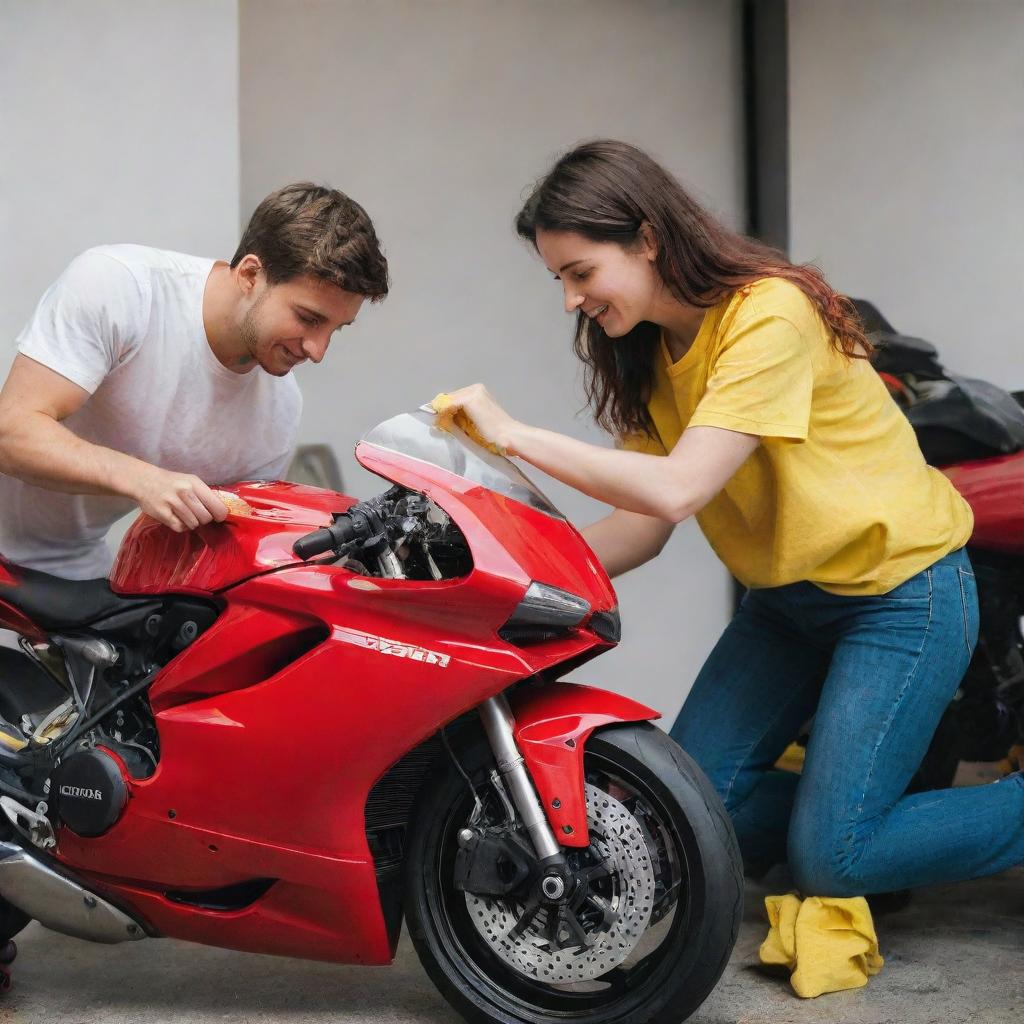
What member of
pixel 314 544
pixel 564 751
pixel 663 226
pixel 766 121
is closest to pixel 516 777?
pixel 564 751

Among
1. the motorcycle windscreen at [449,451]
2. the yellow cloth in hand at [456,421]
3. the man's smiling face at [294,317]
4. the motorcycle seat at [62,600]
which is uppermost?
the man's smiling face at [294,317]

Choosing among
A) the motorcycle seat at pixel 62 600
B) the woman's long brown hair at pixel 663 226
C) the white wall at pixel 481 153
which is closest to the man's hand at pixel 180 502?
the motorcycle seat at pixel 62 600

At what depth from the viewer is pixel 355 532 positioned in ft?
6.47

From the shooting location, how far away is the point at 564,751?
2051 millimetres

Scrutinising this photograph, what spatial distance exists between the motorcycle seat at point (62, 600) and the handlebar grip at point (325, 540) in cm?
44

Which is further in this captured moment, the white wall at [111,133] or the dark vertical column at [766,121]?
the dark vertical column at [766,121]

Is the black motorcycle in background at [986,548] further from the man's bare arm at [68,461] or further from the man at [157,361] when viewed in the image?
the man's bare arm at [68,461]

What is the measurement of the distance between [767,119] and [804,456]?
2.08m

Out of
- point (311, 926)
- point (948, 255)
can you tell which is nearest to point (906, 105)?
point (948, 255)

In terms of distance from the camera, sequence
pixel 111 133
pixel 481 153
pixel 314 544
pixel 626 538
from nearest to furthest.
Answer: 1. pixel 314 544
2. pixel 626 538
3. pixel 111 133
4. pixel 481 153

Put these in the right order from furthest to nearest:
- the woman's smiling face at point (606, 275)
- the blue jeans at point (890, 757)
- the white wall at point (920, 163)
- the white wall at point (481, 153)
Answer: the white wall at point (920, 163)
the white wall at point (481, 153)
the blue jeans at point (890, 757)
the woman's smiling face at point (606, 275)

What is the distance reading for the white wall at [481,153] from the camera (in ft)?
11.9

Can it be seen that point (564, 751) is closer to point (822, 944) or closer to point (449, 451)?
point (449, 451)

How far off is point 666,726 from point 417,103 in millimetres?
2014
